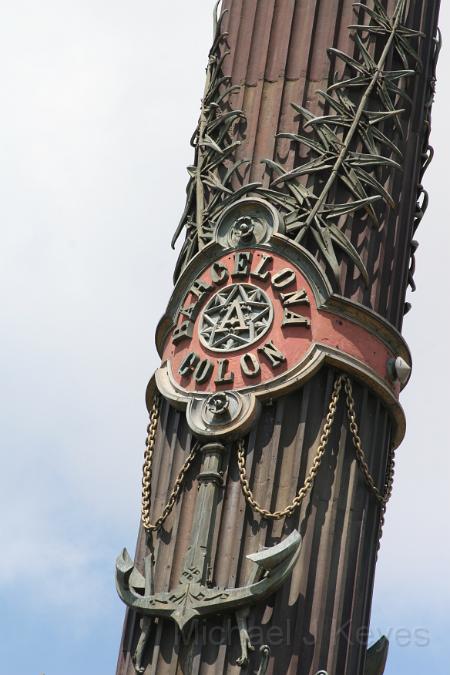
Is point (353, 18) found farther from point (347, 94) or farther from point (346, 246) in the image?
point (346, 246)

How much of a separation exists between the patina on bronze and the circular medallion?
0.9 inches

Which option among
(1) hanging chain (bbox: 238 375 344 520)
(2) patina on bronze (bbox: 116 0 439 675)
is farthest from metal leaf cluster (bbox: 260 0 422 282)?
(1) hanging chain (bbox: 238 375 344 520)

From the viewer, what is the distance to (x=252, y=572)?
1031 inches

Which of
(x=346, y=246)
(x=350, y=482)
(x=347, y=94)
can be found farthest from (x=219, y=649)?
(x=347, y=94)

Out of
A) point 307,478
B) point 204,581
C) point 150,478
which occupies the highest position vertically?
point 150,478

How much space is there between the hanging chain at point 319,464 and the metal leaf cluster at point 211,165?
9.48ft

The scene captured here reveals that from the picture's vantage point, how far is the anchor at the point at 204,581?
2600 centimetres

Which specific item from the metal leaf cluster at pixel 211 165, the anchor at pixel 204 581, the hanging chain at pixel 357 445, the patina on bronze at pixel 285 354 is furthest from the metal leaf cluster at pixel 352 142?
the anchor at pixel 204 581

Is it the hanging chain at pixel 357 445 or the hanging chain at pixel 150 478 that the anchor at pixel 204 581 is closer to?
the hanging chain at pixel 150 478

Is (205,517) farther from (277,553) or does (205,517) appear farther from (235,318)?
(235,318)

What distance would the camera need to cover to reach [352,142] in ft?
94.7

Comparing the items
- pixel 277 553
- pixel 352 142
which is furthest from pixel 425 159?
pixel 277 553

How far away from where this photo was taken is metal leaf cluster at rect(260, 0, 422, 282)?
28.3 meters

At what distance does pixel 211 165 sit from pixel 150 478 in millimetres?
4197
